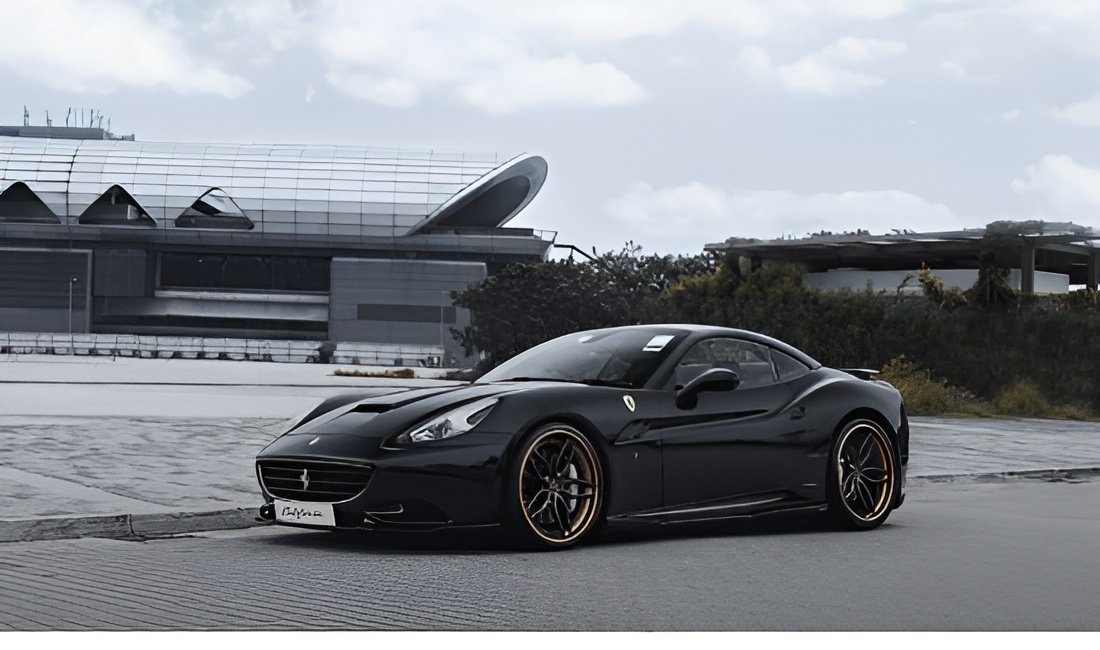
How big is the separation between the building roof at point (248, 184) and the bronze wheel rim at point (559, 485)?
93.0 meters

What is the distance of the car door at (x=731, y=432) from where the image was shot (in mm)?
8484

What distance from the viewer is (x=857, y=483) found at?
9.48m

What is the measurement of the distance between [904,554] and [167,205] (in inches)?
3785

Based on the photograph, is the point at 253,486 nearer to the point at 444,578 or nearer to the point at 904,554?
the point at 444,578

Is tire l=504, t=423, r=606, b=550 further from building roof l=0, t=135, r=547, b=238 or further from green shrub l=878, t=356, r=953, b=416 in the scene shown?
building roof l=0, t=135, r=547, b=238

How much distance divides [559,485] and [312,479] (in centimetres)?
137

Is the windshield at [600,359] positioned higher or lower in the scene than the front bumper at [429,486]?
higher

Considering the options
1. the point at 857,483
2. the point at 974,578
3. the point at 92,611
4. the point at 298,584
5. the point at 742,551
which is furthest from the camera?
the point at 857,483

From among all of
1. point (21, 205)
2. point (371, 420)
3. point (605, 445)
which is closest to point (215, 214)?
point (21, 205)

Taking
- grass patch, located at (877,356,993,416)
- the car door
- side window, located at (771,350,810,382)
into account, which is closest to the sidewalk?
grass patch, located at (877,356,993,416)

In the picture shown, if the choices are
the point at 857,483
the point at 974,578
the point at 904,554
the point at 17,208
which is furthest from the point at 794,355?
the point at 17,208

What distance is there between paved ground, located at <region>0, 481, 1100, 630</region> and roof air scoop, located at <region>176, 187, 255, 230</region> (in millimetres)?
95082

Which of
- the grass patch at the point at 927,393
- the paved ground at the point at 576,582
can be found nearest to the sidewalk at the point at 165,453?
the paved ground at the point at 576,582

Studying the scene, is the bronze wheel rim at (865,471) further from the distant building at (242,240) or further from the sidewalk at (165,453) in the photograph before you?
the distant building at (242,240)
